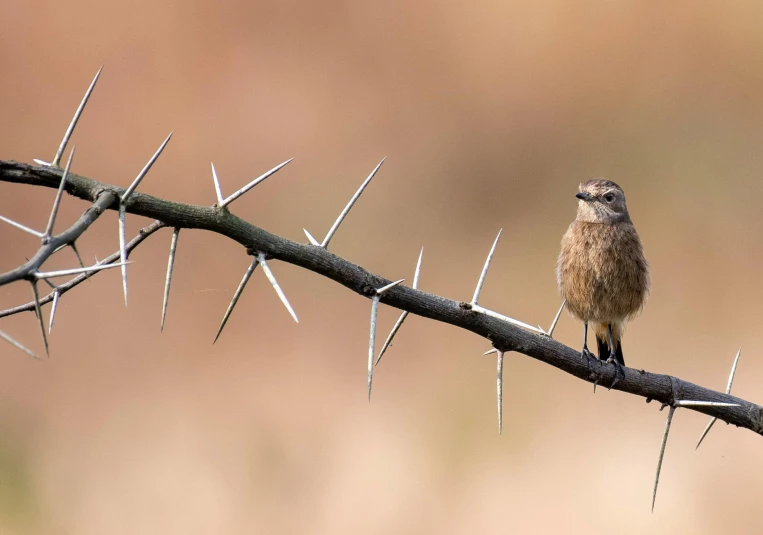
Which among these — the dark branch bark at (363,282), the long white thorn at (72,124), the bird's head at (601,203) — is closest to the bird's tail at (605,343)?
the bird's head at (601,203)

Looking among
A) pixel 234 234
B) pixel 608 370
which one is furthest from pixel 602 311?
pixel 234 234

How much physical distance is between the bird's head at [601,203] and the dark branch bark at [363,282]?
2421 millimetres

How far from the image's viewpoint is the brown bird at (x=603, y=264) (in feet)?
17.3

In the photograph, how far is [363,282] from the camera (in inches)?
94.0

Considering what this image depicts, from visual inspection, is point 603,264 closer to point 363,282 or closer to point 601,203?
point 601,203

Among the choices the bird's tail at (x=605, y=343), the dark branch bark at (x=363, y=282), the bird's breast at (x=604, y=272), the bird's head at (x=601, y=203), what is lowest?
the dark branch bark at (x=363, y=282)

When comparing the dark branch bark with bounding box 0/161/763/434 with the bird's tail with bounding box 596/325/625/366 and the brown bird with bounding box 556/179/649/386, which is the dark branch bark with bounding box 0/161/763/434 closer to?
the brown bird with bounding box 556/179/649/386

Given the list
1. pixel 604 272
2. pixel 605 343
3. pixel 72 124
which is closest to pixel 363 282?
pixel 72 124

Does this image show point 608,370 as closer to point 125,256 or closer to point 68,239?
point 125,256

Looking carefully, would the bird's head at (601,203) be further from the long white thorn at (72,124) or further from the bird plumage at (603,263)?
the long white thorn at (72,124)

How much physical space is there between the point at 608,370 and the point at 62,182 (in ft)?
8.21

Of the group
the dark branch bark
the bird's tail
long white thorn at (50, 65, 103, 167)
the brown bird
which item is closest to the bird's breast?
the brown bird

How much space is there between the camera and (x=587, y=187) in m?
5.70

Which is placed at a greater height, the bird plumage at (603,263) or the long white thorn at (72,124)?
the bird plumage at (603,263)
